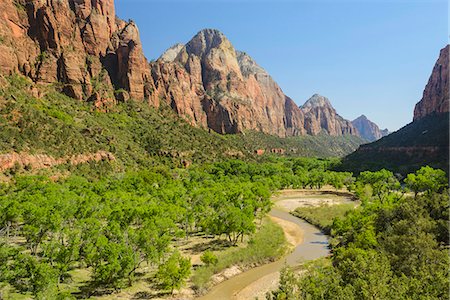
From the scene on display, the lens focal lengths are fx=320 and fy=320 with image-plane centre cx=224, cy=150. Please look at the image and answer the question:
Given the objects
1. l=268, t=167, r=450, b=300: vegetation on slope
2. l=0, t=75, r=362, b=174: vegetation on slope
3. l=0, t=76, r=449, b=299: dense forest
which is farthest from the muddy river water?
l=0, t=75, r=362, b=174: vegetation on slope

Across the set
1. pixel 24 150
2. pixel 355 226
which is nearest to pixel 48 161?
pixel 24 150

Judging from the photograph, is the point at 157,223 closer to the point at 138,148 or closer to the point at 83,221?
the point at 83,221

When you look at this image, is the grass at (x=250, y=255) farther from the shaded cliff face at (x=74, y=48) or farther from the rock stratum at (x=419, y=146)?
the shaded cliff face at (x=74, y=48)

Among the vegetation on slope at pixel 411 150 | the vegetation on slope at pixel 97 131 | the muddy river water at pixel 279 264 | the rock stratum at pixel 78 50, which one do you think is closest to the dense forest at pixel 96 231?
the muddy river water at pixel 279 264

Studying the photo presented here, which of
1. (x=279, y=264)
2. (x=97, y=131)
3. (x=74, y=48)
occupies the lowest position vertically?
(x=279, y=264)

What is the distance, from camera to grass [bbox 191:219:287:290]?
44.5 meters

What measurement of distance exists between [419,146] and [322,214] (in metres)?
99.4

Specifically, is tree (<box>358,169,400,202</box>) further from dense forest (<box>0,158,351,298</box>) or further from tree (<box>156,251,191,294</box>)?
tree (<box>156,251,191,294</box>)

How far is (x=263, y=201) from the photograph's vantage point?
8156 centimetres

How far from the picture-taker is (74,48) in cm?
15688

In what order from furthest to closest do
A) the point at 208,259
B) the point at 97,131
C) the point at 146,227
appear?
the point at 97,131, the point at 208,259, the point at 146,227

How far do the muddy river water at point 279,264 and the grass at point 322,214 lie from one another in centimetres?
207

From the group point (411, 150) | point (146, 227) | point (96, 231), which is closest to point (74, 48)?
point (96, 231)

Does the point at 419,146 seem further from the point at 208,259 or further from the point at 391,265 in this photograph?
the point at 391,265
